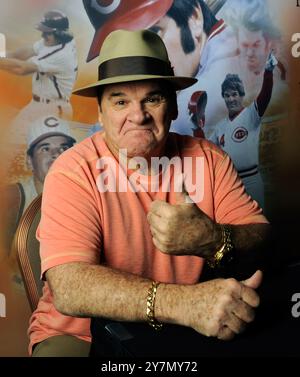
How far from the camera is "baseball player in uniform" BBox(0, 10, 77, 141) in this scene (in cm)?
204

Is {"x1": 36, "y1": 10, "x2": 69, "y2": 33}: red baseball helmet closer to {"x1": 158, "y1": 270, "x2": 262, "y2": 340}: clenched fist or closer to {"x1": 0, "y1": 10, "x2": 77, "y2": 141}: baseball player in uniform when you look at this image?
{"x1": 0, "y1": 10, "x2": 77, "y2": 141}: baseball player in uniform

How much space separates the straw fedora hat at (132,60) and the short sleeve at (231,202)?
0.95 ft

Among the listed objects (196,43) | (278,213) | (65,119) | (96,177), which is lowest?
(278,213)

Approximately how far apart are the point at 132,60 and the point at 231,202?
466 mm

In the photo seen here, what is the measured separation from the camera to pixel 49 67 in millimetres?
2074

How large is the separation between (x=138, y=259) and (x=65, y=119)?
3.18ft

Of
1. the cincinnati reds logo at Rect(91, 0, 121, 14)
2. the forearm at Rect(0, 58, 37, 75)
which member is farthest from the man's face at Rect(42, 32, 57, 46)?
the cincinnati reds logo at Rect(91, 0, 121, 14)

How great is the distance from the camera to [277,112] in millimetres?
2377

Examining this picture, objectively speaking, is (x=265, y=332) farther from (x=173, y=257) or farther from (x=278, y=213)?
(x=278, y=213)

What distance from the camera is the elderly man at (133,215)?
3.41 ft

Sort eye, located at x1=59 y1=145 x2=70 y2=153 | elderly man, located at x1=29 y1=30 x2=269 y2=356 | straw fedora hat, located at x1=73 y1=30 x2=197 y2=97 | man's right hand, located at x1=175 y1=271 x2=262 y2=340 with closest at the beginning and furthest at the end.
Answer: man's right hand, located at x1=175 y1=271 x2=262 y2=340 → elderly man, located at x1=29 y1=30 x2=269 y2=356 → straw fedora hat, located at x1=73 y1=30 x2=197 y2=97 → eye, located at x1=59 y1=145 x2=70 y2=153

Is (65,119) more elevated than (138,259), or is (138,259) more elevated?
(65,119)

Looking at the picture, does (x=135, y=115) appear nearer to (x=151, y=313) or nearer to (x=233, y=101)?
(x=151, y=313)

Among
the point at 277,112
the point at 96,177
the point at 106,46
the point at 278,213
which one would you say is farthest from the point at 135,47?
the point at 278,213
